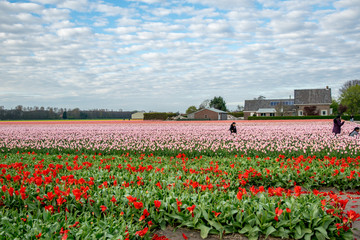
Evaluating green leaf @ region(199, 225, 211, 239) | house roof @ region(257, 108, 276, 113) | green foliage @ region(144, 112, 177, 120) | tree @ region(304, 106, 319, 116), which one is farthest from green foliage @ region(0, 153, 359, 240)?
house roof @ region(257, 108, 276, 113)

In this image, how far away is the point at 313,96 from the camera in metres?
73.9

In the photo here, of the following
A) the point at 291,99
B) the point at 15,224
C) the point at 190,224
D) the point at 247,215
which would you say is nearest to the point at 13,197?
the point at 15,224

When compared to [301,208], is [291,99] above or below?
above

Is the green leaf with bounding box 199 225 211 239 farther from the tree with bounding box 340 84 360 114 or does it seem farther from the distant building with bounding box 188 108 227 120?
the tree with bounding box 340 84 360 114

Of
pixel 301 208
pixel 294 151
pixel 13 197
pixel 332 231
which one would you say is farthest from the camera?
pixel 294 151

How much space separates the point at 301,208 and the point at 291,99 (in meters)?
85.7

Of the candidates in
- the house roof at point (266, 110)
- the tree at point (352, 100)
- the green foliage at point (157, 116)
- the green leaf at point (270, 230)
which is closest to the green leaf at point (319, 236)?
the green leaf at point (270, 230)

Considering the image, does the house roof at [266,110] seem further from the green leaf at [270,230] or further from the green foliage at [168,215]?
the green leaf at [270,230]

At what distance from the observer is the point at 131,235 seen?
163 inches

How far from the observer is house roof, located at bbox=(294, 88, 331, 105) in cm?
7250

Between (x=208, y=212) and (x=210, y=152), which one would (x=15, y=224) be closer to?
(x=208, y=212)

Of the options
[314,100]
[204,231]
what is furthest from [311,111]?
[204,231]

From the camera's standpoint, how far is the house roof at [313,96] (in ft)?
238

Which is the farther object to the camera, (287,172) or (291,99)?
(291,99)
